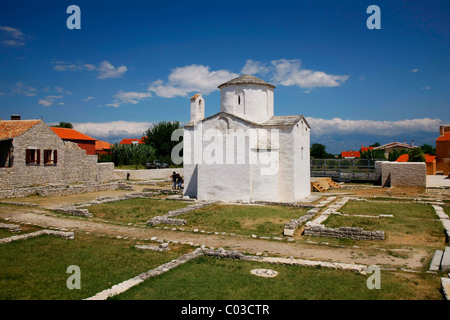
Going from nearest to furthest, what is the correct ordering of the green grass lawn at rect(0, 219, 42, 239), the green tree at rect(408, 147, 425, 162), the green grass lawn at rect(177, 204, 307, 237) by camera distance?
the green grass lawn at rect(0, 219, 42, 239) < the green grass lawn at rect(177, 204, 307, 237) < the green tree at rect(408, 147, 425, 162)

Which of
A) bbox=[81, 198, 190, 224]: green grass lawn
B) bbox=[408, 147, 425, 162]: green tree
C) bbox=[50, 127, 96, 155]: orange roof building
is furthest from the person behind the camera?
bbox=[50, 127, 96, 155]: orange roof building

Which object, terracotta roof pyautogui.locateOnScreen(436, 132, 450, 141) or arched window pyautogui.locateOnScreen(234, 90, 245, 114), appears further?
terracotta roof pyautogui.locateOnScreen(436, 132, 450, 141)

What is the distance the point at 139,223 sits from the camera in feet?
46.0

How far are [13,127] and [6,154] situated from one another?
272 cm

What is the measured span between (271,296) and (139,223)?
28.8 feet

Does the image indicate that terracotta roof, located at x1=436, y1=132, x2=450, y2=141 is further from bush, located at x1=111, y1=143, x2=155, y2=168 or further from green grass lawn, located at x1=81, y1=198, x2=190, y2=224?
bush, located at x1=111, y1=143, x2=155, y2=168

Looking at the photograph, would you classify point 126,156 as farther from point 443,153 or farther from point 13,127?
point 443,153

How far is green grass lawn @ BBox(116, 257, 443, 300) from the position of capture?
662cm

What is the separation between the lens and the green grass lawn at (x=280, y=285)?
6.62 metres

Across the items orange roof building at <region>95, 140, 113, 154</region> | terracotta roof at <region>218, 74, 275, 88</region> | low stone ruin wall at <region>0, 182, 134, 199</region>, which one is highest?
terracotta roof at <region>218, 74, 275, 88</region>

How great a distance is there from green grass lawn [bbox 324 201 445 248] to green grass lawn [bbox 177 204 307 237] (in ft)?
7.11

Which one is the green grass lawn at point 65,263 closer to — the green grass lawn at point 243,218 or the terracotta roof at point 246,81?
the green grass lawn at point 243,218

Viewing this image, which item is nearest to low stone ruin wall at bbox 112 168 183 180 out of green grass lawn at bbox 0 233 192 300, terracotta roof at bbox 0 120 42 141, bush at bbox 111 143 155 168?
bush at bbox 111 143 155 168

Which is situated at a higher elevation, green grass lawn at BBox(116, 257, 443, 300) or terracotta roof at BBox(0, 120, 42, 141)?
terracotta roof at BBox(0, 120, 42, 141)
